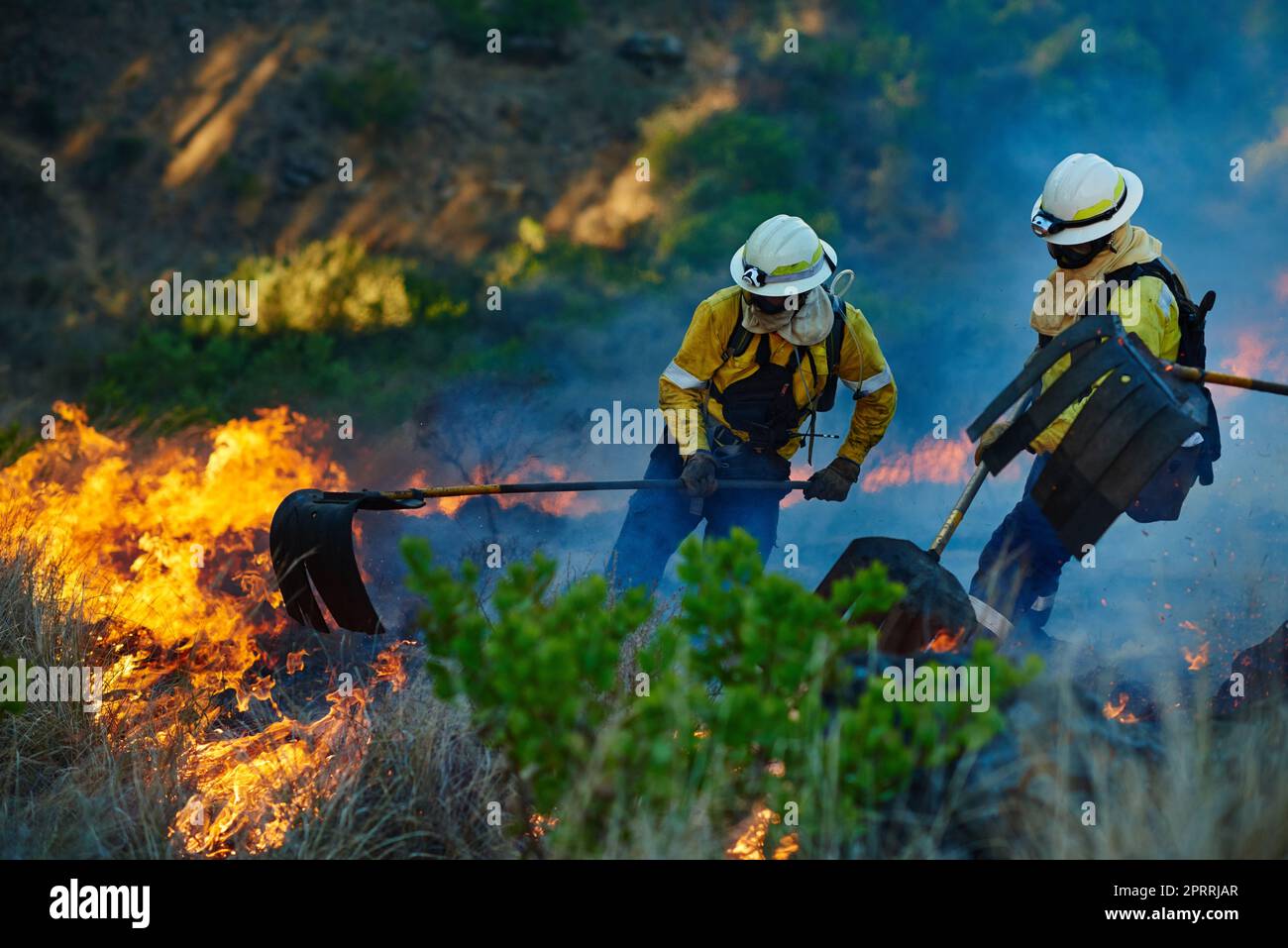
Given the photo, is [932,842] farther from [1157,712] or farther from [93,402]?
[93,402]

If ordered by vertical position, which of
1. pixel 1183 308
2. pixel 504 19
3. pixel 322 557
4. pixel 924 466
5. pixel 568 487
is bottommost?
pixel 322 557

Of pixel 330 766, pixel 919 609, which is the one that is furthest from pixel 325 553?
pixel 919 609

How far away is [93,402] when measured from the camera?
644 inches

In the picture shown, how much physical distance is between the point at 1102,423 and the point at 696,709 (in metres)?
2.24

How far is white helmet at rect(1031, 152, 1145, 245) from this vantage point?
6.07 meters

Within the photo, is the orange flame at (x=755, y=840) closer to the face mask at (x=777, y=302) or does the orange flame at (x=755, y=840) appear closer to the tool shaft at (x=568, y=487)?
the tool shaft at (x=568, y=487)

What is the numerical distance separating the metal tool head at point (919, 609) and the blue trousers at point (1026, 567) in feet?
3.33

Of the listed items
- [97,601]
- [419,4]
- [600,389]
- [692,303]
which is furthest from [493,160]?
[97,601]

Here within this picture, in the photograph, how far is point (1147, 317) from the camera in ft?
19.0

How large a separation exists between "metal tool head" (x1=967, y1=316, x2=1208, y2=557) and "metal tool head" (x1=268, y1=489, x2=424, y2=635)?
9.50ft

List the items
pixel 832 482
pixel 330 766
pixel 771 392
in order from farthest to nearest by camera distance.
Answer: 1. pixel 771 392
2. pixel 832 482
3. pixel 330 766

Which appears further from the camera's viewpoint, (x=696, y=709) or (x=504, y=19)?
(x=504, y=19)

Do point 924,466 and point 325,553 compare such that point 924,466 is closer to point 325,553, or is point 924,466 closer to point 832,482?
point 832,482

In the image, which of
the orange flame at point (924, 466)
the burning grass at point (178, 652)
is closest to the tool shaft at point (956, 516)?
the burning grass at point (178, 652)
